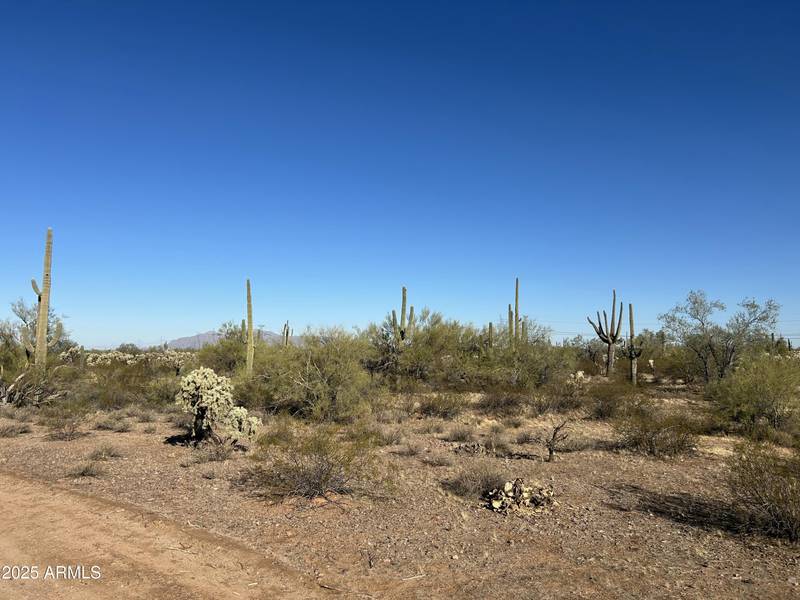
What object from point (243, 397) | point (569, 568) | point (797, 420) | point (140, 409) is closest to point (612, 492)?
point (569, 568)

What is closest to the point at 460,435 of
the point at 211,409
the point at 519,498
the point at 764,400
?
the point at 519,498

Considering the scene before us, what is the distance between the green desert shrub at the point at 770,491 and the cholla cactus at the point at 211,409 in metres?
8.68

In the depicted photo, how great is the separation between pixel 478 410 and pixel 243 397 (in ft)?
24.1

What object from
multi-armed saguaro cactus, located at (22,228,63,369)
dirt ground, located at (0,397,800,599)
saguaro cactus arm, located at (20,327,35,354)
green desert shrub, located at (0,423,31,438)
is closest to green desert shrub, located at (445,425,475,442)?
dirt ground, located at (0,397,800,599)

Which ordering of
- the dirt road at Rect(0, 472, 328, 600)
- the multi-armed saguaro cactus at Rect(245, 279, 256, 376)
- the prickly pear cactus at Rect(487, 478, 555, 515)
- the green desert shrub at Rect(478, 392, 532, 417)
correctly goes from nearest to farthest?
the dirt road at Rect(0, 472, 328, 600)
the prickly pear cactus at Rect(487, 478, 555, 515)
the green desert shrub at Rect(478, 392, 532, 417)
the multi-armed saguaro cactus at Rect(245, 279, 256, 376)

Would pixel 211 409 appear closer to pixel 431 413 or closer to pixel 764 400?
pixel 431 413

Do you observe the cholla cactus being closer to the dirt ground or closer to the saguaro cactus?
the dirt ground

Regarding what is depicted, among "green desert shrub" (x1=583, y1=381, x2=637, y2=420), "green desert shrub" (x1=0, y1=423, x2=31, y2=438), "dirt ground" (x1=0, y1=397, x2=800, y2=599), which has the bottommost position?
"dirt ground" (x1=0, y1=397, x2=800, y2=599)

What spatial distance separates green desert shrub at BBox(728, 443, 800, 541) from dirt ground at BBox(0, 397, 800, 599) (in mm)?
245

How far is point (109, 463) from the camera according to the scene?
9516 millimetres

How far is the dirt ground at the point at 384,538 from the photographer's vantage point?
4934 millimetres

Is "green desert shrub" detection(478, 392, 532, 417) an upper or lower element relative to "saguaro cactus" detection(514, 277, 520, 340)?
lower

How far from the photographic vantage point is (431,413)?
53.3 ft

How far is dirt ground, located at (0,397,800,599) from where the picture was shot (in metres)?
4.93
